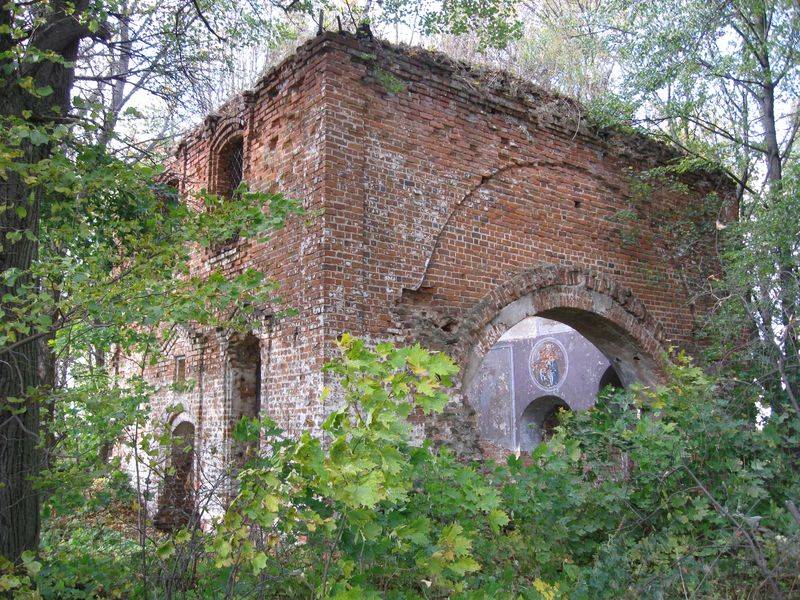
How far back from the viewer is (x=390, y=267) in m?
7.52

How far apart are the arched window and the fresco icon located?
1045 centimetres

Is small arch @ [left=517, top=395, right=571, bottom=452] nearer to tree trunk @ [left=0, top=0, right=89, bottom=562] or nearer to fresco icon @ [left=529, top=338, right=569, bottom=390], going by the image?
fresco icon @ [left=529, top=338, right=569, bottom=390]

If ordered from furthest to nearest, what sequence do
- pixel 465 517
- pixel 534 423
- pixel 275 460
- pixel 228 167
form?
pixel 534 423, pixel 228 167, pixel 465 517, pixel 275 460

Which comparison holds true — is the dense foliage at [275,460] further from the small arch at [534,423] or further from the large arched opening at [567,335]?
the small arch at [534,423]

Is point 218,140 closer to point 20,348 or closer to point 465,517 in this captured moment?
point 20,348

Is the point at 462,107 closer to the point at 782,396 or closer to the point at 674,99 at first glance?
→ the point at 674,99

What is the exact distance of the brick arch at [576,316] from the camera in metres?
8.06

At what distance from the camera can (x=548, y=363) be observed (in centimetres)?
1769

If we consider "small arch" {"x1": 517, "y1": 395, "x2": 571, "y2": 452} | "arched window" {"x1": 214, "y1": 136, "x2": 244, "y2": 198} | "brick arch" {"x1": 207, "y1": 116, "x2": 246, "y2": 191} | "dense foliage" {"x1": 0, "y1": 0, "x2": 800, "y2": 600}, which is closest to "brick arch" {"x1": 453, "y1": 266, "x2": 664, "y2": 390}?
"dense foliage" {"x1": 0, "y1": 0, "x2": 800, "y2": 600}

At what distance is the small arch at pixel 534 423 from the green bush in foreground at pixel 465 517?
11463 millimetres

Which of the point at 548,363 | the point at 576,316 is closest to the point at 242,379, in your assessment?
the point at 576,316

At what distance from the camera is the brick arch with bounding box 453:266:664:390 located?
8.06 meters

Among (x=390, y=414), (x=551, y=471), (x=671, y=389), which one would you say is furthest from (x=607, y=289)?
(x=390, y=414)

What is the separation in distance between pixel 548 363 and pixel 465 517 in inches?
551
